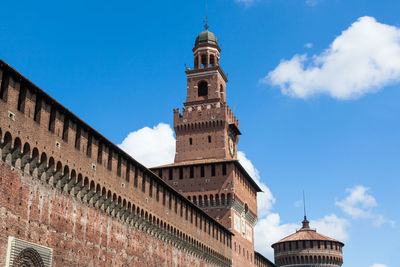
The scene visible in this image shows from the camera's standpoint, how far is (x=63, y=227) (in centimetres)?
2348

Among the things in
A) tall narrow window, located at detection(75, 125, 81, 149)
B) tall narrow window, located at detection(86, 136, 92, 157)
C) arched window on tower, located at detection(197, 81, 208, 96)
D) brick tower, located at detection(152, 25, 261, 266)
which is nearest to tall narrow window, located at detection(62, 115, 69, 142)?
tall narrow window, located at detection(75, 125, 81, 149)

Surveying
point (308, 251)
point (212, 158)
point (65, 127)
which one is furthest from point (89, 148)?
point (308, 251)

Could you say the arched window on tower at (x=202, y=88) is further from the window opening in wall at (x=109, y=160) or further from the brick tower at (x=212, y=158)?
the window opening in wall at (x=109, y=160)

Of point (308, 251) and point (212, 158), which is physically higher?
point (212, 158)

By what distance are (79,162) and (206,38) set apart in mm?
35985

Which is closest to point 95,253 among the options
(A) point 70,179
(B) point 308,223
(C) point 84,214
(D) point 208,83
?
(C) point 84,214

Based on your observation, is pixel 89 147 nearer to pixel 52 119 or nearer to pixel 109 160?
pixel 109 160

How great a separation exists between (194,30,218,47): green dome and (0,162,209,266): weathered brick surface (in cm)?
3147

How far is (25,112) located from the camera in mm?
21594

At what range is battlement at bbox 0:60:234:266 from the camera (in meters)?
20.9

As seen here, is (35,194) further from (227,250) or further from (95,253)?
(227,250)

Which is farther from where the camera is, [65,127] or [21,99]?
[65,127]

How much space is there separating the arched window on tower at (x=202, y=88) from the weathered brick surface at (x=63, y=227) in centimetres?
2748

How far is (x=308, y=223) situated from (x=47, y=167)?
2758 inches
